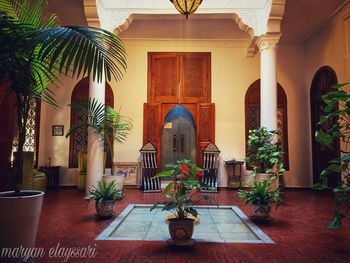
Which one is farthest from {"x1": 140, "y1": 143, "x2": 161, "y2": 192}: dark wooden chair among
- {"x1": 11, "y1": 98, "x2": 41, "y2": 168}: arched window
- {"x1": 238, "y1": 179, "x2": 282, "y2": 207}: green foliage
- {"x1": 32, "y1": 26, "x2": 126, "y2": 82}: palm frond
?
{"x1": 32, "y1": 26, "x2": 126, "y2": 82}: palm frond

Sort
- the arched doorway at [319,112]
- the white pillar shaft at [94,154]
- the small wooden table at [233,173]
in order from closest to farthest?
the white pillar shaft at [94,154]
the arched doorway at [319,112]
the small wooden table at [233,173]

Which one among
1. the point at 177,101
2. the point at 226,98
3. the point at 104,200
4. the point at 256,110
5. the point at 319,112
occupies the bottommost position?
the point at 104,200

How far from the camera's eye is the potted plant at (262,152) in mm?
5333

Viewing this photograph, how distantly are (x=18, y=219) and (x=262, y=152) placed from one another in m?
4.27

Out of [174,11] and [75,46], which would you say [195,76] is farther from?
[75,46]

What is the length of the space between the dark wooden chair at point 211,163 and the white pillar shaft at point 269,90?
1995mm

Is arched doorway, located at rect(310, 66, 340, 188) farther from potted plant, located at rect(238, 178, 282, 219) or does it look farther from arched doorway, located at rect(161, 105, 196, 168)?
potted plant, located at rect(238, 178, 282, 219)

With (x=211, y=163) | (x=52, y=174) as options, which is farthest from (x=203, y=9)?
(x=52, y=174)

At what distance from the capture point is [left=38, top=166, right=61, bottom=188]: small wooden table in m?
7.65

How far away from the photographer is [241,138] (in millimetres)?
8055

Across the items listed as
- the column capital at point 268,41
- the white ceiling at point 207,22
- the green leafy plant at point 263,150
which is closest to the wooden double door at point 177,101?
the white ceiling at point 207,22

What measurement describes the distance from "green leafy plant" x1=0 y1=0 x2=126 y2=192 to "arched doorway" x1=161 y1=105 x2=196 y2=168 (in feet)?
18.3

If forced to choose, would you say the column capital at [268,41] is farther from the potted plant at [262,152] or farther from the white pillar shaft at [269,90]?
the potted plant at [262,152]

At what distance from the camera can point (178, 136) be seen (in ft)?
26.9
